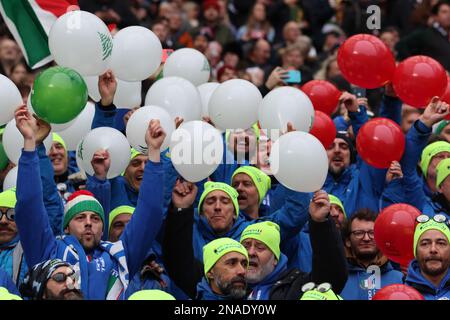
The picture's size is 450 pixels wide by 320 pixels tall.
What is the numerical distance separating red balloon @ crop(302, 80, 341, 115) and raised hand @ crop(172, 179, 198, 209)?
2.19m

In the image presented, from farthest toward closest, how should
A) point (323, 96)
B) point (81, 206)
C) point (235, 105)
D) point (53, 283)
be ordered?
point (323, 96) < point (235, 105) < point (81, 206) < point (53, 283)

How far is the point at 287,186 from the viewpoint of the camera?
847cm

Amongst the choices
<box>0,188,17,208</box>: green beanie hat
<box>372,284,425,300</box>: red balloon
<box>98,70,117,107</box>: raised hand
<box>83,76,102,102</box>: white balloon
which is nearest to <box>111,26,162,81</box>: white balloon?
<box>98,70,117,107</box>: raised hand

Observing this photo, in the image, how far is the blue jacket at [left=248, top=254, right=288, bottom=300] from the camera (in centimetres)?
801

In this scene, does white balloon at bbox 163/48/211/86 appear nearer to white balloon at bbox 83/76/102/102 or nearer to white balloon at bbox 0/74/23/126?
white balloon at bbox 83/76/102/102

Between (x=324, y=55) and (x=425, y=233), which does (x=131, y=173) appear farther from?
(x=324, y=55)

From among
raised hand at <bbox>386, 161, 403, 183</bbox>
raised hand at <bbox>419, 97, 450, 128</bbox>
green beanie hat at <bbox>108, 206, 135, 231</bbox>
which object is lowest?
green beanie hat at <bbox>108, 206, 135, 231</bbox>

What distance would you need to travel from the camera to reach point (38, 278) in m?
7.16

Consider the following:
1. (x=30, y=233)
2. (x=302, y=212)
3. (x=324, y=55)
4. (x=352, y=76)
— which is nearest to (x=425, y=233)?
(x=302, y=212)

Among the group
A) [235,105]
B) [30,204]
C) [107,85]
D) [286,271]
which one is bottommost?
[286,271]

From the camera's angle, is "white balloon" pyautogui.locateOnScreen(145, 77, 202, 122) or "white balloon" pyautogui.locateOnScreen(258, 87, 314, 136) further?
"white balloon" pyautogui.locateOnScreen(145, 77, 202, 122)

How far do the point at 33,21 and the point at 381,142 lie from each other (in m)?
2.88

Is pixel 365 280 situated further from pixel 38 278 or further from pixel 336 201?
pixel 38 278

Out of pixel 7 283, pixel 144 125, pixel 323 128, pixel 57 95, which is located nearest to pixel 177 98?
pixel 144 125
